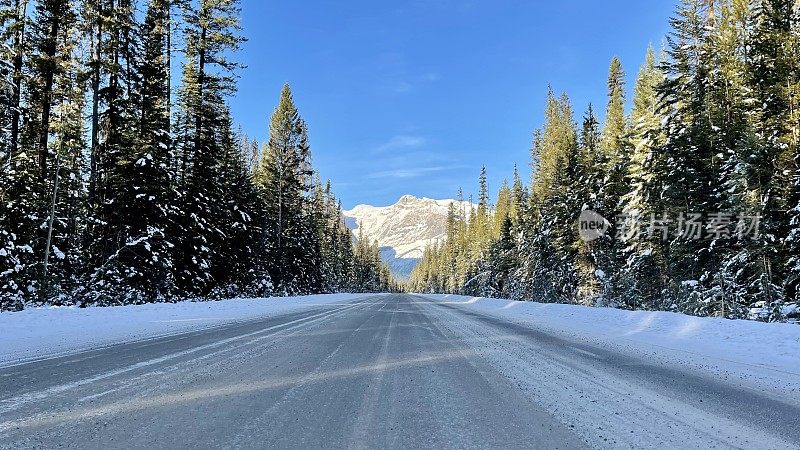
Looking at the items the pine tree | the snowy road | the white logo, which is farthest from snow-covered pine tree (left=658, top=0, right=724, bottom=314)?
the pine tree

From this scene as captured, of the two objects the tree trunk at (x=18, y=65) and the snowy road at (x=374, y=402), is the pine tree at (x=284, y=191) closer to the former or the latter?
the tree trunk at (x=18, y=65)

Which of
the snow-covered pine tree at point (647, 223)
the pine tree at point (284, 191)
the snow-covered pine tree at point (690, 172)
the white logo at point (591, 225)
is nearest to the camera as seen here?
the snow-covered pine tree at point (690, 172)

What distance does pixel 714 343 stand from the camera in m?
9.41

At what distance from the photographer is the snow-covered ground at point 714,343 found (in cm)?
643

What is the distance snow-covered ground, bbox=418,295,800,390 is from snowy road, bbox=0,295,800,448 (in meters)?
0.83

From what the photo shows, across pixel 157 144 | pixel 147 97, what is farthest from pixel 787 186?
pixel 147 97

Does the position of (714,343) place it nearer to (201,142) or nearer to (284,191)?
(201,142)

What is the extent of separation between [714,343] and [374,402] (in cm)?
868

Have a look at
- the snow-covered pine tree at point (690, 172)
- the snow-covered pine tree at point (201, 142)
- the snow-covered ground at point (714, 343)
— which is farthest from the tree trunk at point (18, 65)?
the snow-covered pine tree at point (690, 172)

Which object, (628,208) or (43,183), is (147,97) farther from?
(628,208)

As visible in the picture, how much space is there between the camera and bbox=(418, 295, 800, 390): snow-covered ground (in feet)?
21.1

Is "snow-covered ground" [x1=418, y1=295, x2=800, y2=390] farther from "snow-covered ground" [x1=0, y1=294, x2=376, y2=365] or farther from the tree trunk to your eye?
the tree trunk

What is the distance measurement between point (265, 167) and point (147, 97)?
814 inches

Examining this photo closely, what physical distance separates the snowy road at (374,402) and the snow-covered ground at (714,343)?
2.71 feet
